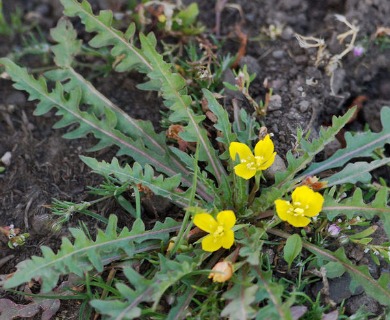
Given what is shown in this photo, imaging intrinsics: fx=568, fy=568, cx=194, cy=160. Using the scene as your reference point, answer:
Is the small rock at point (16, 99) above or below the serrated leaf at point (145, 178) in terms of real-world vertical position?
above

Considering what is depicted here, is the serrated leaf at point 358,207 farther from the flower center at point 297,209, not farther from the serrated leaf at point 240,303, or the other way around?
the serrated leaf at point 240,303

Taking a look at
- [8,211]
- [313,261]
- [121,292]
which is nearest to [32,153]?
[8,211]

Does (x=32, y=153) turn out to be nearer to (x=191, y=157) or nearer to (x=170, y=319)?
(x=191, y=157)

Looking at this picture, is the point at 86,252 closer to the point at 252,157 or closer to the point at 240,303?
the point at 240,303

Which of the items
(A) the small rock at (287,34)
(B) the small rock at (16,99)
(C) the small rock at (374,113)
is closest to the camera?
(C) the small rock at (374,113)

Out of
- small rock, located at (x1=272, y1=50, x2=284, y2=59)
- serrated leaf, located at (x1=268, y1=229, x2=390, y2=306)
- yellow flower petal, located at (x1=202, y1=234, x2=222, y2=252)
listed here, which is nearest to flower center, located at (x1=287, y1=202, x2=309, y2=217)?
serrated leaf, located at (x1=268, y1=229, x2=390, y2=306)

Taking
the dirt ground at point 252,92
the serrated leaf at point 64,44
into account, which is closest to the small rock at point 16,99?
the dirt ground at point 252,92
